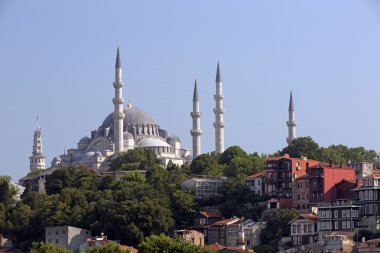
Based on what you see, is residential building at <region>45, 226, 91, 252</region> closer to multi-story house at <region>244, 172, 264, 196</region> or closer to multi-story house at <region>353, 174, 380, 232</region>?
multi-story house at <region>244, 172, 264, 196</region>

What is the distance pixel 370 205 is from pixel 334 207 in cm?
185

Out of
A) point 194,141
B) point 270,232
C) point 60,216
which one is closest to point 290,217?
point 270,232

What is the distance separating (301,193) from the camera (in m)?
85.2

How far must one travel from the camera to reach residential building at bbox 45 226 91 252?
273 ft

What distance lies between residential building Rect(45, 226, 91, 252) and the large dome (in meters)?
39.5

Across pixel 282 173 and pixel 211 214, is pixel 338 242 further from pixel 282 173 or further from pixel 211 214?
pixel 282 173

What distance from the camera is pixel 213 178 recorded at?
93938mm

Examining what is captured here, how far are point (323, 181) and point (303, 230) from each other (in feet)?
17.4

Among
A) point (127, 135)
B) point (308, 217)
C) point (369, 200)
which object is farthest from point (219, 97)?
point (369, 200)


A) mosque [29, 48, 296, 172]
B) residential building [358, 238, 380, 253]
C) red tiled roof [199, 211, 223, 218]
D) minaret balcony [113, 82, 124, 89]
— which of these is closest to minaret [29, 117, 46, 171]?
mosque [29, 48, 296, 172]

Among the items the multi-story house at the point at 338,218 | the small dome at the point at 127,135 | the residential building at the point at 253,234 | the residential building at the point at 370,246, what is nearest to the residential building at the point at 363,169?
the residential building at the point at 253,234

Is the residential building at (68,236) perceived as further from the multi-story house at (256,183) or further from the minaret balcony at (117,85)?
the minaret balcony at (117,85)

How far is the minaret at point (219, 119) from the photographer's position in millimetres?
115875

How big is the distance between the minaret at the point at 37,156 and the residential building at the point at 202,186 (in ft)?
123
